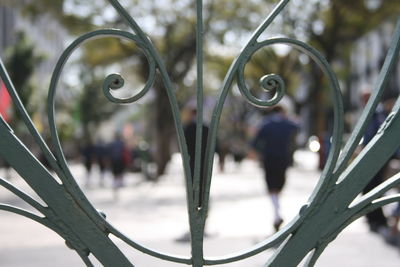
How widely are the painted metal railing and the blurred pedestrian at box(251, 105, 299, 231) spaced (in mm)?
7046

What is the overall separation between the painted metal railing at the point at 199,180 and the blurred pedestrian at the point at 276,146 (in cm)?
705

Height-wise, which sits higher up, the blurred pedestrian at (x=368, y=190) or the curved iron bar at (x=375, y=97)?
the blurred pedestrian at (x=368, y=190)

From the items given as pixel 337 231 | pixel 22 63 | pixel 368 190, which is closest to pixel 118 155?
pixel 368 190

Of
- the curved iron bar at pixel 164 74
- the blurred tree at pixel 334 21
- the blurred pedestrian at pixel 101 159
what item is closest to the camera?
the curved iron bar at pixel 164 74

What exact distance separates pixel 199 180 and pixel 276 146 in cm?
716

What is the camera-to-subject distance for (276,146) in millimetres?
9219

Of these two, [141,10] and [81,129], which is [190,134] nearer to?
[141,10]

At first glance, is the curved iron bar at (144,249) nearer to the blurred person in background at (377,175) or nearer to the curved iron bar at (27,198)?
the curved iron bar at (27,198)

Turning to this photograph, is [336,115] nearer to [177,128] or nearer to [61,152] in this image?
[177,128]

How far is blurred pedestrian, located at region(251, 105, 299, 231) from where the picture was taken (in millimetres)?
9211

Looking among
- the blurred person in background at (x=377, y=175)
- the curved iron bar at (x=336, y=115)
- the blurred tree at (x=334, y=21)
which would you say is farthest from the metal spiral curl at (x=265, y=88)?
the blurred tree at (x=334, y=21)

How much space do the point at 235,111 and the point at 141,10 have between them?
4730 centimetres

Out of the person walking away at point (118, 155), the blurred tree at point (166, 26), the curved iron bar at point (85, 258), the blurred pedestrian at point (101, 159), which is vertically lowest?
the curved iron bar at point (85, 258)

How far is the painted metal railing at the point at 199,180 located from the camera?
2.07 meters
